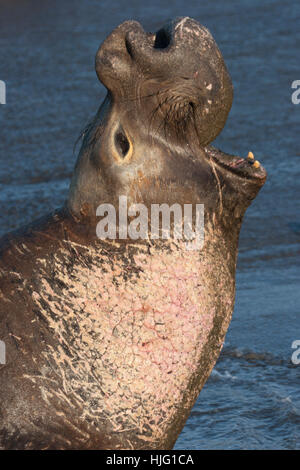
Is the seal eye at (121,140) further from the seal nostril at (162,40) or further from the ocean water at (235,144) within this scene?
the ocean water at (235,144)

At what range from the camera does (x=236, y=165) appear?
2.44 meters

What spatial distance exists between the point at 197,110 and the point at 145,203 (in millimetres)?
262

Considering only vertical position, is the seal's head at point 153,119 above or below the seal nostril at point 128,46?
below

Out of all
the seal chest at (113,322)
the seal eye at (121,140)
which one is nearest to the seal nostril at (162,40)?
the seal eye at (121,140)

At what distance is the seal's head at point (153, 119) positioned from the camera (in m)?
2.27

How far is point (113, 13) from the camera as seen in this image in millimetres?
12422

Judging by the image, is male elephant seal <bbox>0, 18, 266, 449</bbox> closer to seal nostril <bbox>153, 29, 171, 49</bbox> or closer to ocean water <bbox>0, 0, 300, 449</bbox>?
seal nostril <bbox>153, 29, 171, 49</bbox>

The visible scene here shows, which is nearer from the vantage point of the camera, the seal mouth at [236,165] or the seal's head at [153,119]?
the seal's head at [153,119]

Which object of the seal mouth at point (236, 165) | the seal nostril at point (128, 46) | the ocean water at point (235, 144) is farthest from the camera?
the ocean water at point (235, 144)

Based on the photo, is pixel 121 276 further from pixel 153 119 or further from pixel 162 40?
pixel 162 40

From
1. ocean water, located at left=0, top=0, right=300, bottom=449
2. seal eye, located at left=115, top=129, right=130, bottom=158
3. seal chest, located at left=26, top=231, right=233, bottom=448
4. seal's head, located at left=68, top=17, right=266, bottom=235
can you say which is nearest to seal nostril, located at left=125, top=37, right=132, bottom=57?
seal's head, located at left=68, top=17, right=266, bottom=235

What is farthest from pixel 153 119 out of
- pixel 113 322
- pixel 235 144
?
pixel 235 144

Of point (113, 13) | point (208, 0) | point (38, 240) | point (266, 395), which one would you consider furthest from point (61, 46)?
point (38, 240)

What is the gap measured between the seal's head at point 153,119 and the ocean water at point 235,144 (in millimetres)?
2022
